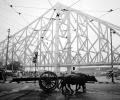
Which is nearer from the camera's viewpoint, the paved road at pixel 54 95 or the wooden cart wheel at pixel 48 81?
the paved road at pixel 54 95

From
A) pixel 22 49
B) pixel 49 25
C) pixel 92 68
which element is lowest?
pixel 92 68

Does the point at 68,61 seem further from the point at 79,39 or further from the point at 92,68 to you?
the point at 92,68

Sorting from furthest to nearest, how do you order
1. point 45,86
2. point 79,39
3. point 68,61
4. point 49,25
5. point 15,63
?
point 49,25, point 79,39, point 68,61, point 15,63, point 45,86

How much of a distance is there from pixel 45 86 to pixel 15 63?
38504 mm

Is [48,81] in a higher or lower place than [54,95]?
higher

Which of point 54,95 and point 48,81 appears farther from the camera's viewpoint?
point 48,81

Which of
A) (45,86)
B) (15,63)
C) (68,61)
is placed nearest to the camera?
(45,86)

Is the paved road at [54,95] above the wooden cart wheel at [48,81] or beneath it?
beneath

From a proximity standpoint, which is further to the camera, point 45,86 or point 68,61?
point 68,61

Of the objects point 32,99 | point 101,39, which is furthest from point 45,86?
point 101,39

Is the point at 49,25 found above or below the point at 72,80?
above

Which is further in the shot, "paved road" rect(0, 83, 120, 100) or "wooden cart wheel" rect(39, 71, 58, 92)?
"wooden cart wheel" rect(39, 71, 58, 92)

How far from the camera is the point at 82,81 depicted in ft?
26.9

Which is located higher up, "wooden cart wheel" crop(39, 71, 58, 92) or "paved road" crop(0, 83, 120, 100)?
"wooden cart wheel" crop(39, 71, 58, 92)
